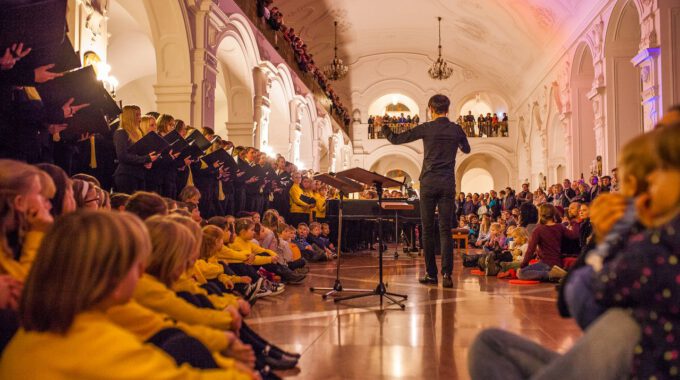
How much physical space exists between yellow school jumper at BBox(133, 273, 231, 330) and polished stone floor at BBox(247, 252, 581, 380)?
24.9 inches

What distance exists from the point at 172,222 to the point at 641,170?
4.84 ft

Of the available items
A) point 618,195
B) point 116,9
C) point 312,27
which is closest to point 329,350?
point 618,195

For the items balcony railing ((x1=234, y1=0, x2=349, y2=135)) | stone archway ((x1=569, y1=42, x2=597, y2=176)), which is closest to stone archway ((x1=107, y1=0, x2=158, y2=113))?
balcony railing ((x1=234, y1=0, x2=349, y2=135))

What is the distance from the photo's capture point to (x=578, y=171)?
16.1 metres

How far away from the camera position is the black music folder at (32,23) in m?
3.11

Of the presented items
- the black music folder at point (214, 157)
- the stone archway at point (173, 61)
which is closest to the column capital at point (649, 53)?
the stone archway at point (173, 61)

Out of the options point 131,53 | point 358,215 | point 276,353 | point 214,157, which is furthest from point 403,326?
point 131,53

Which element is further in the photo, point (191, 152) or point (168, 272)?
point (191, 152)

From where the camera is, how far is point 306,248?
339 inches

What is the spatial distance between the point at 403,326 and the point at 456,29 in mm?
20698

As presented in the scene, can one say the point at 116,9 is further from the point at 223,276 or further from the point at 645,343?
the point at 645,343

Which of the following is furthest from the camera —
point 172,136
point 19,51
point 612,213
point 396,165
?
point 396,165

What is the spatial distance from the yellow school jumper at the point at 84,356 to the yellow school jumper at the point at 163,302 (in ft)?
2.44

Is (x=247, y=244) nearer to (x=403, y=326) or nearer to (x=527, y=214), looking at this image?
(x=403, y=326)
